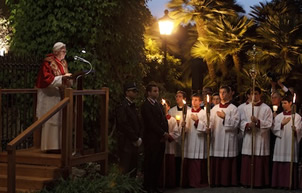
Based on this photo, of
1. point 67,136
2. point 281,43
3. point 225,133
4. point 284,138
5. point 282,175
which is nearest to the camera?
point 67,136

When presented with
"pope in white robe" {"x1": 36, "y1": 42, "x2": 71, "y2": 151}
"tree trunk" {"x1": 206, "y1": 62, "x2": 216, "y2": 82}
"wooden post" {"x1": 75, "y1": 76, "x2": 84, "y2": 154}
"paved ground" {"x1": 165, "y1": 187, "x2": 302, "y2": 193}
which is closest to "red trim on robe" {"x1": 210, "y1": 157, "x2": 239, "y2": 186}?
"paved ground" {"x1": 165, "y1": 187, "x2": 302, "y2": 193}

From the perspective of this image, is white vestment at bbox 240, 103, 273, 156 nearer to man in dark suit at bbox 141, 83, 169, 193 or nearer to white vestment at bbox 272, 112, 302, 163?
white vestment at bbox 272, 112, 302, 163

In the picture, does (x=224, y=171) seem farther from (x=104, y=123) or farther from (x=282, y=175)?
(x=104, y=123)

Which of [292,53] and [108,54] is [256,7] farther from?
[108,54]

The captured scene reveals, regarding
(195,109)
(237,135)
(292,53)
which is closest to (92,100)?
(195,109)

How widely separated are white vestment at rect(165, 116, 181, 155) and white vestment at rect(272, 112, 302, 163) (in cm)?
191

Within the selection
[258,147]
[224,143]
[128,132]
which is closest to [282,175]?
[258,147]

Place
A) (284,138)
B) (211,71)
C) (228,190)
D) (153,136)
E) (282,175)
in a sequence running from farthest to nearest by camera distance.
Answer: (211,71) → (284,138) → (282,175) → (228,190) → (153,136)

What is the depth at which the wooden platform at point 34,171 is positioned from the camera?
36.4 feet

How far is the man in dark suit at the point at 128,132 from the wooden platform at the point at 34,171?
5.82ft

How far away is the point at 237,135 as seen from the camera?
1516 cm

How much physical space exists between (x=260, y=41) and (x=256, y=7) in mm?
1976

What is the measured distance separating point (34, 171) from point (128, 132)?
219 centimetres

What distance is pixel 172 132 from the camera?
48.0 feet
